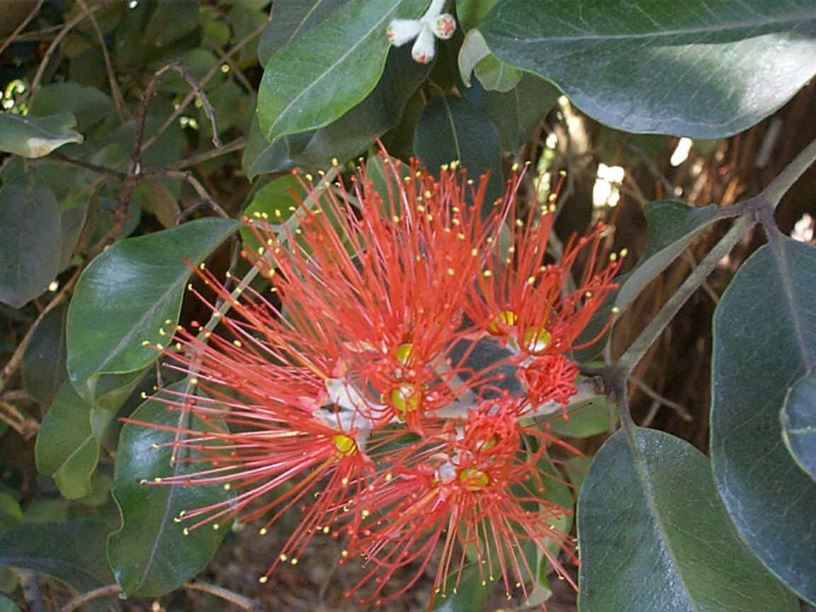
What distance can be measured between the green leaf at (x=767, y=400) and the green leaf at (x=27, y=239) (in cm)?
71

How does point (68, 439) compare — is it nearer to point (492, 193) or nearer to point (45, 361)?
point (45, 361)

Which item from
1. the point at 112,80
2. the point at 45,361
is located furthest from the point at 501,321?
the point at 112,80

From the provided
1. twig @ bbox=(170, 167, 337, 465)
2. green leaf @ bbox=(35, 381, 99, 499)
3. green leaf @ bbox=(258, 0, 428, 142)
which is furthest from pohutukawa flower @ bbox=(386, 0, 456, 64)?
green leaf @ bbox=(35, 381, 99, 499)

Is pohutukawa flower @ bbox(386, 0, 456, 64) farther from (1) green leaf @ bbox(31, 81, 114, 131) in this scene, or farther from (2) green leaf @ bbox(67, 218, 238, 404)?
(1) green leaf @ bbox(31, 81, 114, 131)

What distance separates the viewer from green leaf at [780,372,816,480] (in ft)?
1.53

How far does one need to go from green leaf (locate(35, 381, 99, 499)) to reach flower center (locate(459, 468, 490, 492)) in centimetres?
42

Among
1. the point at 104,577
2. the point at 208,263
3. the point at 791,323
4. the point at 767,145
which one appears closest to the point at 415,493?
the point at 791,323

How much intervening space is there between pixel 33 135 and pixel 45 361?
41cm

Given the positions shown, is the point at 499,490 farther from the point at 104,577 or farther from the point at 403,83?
the point at 104,577

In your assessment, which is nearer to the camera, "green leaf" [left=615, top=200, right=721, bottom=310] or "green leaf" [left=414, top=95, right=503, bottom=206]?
"green leaf" [left=615, top=200, right=721, bottom=310]

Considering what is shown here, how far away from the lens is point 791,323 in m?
0.60

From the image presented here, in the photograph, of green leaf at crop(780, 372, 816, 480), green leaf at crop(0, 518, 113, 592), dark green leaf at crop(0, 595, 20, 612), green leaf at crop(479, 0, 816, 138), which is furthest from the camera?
green leaf at crop(0, 518, 113, 592)

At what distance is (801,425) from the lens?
1.55 feet

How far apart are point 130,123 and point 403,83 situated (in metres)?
0.72
